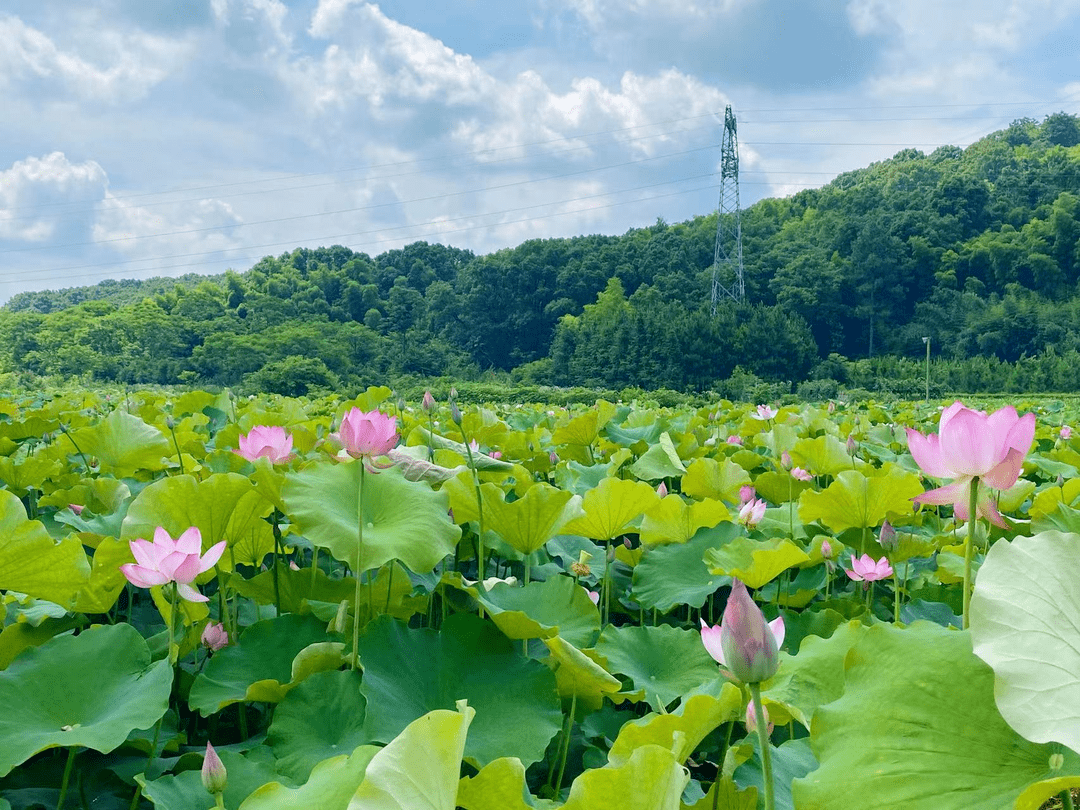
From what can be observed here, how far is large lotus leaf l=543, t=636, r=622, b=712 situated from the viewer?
656 millimetres

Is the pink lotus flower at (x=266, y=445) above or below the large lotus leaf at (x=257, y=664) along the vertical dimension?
above

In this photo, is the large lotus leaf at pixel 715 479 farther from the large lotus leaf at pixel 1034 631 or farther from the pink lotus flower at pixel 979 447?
the large lotus leaf at pixel 1034 631

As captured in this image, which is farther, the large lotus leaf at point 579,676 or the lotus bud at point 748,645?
the large lotus leaf at point 579,676

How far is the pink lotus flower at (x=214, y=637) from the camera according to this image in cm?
84

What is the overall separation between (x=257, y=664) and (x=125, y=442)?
769 mm

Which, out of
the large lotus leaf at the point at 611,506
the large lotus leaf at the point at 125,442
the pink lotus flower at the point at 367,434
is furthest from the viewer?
the large lotus leaf at the point at 125,442

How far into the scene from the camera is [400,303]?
1864 inches

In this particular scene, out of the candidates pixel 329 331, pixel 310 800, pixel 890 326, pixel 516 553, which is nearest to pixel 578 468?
pixel 516 553

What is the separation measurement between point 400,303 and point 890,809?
48212mm

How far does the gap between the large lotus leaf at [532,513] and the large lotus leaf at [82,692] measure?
1.24 ft

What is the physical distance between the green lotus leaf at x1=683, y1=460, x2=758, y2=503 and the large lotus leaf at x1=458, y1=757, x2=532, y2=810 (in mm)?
1048

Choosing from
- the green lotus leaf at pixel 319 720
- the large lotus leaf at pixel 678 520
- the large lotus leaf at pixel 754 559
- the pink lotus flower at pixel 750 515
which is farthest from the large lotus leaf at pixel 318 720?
the pink lotus flower at pixel 750 515

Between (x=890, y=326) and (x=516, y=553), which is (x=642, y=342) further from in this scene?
(x=516, y=553)

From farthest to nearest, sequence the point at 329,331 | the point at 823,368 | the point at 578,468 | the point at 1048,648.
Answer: the point at 329,331
the point at 823,368
the point at 578,468
the point at 1048,648
